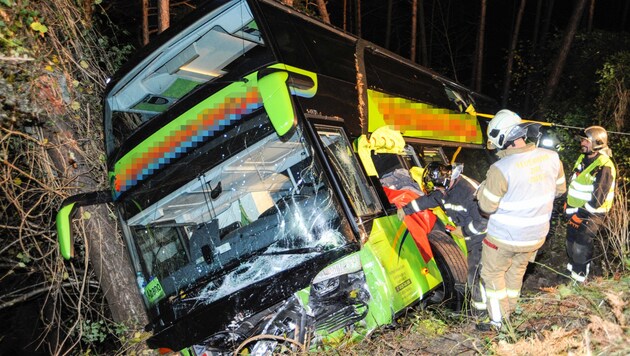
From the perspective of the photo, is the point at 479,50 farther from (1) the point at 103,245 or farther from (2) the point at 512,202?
(1) the point at 103,245

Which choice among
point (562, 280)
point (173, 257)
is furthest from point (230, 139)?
point (562, 280)

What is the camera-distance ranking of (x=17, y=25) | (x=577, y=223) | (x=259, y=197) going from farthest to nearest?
1. (x=577, y=223)
2. (x=17, y=25)
3. (x=259, y=197)

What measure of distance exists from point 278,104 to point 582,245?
379 cm

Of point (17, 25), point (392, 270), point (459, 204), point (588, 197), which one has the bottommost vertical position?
point (588, 197)

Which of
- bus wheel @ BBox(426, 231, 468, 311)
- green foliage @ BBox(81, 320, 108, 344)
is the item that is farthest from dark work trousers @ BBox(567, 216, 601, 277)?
green foliage @ BBox(81, 320, 108, 344)

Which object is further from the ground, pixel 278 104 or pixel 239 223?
pixel 278 104

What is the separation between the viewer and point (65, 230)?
140 inches

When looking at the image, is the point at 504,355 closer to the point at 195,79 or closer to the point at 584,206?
the point at 584,206

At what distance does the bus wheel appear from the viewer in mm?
4148

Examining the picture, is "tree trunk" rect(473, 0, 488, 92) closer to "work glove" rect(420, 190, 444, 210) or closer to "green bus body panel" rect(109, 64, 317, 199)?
"work glove" rect(420, 190, 444, 210)

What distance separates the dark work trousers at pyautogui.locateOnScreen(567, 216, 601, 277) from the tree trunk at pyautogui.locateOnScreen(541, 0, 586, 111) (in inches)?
255

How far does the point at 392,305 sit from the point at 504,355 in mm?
994

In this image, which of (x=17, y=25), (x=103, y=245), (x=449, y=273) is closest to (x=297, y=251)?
(x=449, y=273)

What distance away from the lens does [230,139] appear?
3.25 m
